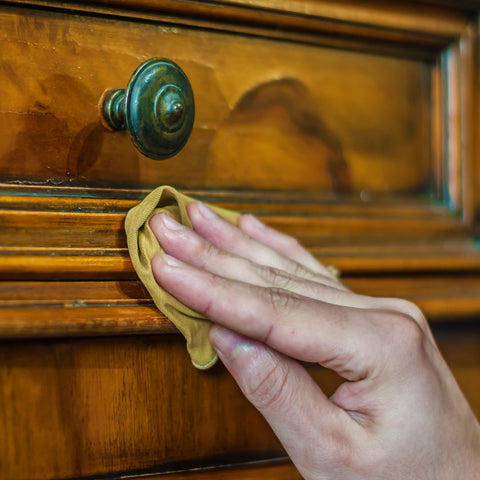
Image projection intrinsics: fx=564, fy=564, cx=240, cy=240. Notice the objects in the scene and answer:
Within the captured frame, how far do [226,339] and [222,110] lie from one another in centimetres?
16

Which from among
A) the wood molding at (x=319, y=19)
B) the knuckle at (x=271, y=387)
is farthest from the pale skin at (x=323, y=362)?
the wood molding at (x=319, y=19)

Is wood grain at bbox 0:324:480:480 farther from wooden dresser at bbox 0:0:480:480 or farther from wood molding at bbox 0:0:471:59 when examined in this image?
wood molding at bbox 0:0:471:59

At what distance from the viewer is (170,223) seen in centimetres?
32

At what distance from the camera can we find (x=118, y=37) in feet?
1.12

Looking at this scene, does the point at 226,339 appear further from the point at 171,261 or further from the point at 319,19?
the point at 319,19

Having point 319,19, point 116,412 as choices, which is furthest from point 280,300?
point 319,19

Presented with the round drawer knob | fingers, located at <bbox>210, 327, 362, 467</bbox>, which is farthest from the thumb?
the round drawer knob

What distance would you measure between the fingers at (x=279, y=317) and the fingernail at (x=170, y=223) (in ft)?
0.08

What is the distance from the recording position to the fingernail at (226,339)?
1.01 ft

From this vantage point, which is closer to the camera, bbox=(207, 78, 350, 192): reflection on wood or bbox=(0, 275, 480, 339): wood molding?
bbox=(0, 275, 480, 339): wood molding

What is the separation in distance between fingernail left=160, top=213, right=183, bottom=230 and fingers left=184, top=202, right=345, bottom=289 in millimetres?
29

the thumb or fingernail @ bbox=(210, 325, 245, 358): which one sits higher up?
fingernail @ bbox=(210, 325, 245, 358)

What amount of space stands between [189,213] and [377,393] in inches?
6.1

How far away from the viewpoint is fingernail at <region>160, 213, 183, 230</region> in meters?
0.32
